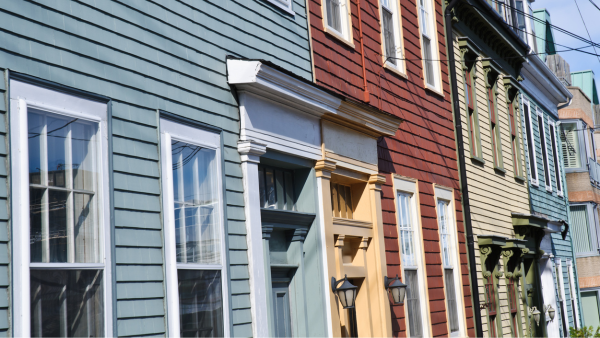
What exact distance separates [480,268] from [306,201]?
673cm

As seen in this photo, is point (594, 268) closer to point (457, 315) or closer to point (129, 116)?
point (457, 315)

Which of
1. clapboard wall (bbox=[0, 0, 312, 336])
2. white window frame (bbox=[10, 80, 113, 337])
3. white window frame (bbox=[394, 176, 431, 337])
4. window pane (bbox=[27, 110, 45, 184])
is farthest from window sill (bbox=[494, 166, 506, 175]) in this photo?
window pane (bbox=[27, 110, 45, 184])

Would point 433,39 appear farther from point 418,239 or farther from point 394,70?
point 418,239

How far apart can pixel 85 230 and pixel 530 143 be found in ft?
53.6

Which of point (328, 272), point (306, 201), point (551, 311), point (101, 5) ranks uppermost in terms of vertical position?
point (101, 5)

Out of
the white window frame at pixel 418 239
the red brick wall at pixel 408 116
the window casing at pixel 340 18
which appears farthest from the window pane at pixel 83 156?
the white window frame at pixel 418 239

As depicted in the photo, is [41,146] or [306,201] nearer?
[41,146]

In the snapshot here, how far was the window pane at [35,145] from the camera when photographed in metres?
5.09

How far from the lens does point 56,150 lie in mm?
5305

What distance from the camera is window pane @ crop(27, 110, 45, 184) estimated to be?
16.7 feet

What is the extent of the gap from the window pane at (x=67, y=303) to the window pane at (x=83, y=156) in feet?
2.21

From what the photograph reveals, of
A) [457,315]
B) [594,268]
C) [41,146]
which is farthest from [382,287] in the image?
[594,268]

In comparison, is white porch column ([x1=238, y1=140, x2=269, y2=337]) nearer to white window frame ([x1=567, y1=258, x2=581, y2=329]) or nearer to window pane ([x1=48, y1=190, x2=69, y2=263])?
window pane ([x1=48, y1=190, x2=69, y2=263])

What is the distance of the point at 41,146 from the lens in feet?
17.0
